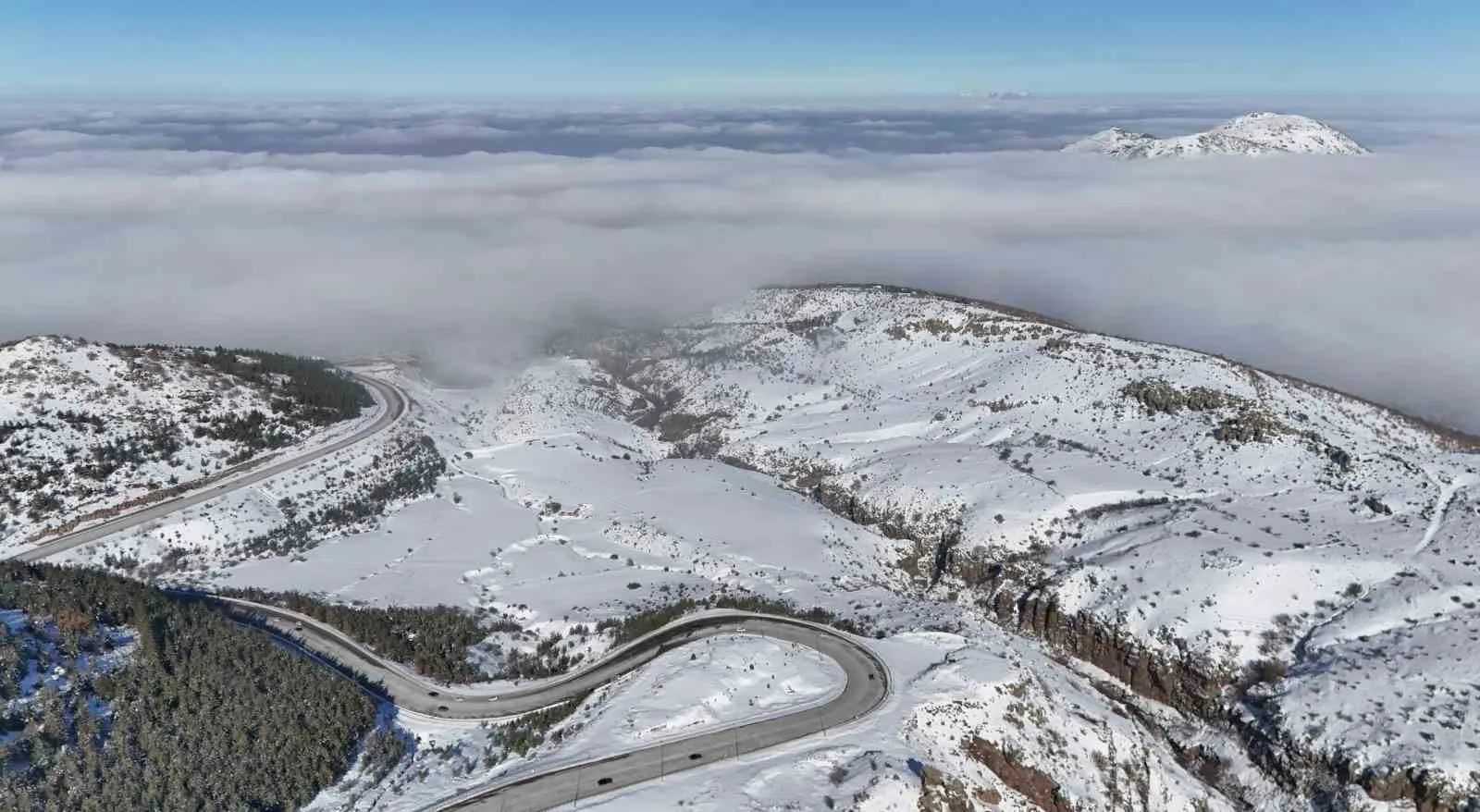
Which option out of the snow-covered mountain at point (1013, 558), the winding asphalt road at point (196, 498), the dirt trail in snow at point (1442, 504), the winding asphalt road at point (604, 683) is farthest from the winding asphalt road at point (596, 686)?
the dirt trail in snow at point (1442, 504)

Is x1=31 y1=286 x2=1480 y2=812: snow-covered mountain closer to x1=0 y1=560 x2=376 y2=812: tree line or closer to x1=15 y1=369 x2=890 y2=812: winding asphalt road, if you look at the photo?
x1=15 y1=369 x2=890 y2=812: winding asphalt road

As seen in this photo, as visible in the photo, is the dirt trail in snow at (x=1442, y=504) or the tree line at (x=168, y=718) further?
the dirt trail in snow at (x=1442, y=504)

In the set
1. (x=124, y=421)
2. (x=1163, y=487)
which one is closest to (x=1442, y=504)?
(x=1163, y=487)

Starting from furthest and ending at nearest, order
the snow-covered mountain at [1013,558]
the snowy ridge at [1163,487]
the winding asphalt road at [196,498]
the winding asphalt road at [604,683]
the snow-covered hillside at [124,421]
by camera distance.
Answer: the snow-covered hillside at [124,421] < the winding asphalt road at [196,498] < the snowy ridge at [1163,487] < the snow-covered mountain at [1013,558] < the winding asphalt road at [604,683]

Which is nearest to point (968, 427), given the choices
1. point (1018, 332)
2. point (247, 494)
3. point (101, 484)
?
point (1018, 332)

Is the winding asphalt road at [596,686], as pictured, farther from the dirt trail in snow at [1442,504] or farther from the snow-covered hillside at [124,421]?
the dirt trail in snow at [1442,504]

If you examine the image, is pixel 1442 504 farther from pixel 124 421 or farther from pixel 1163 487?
pixel 124 421
